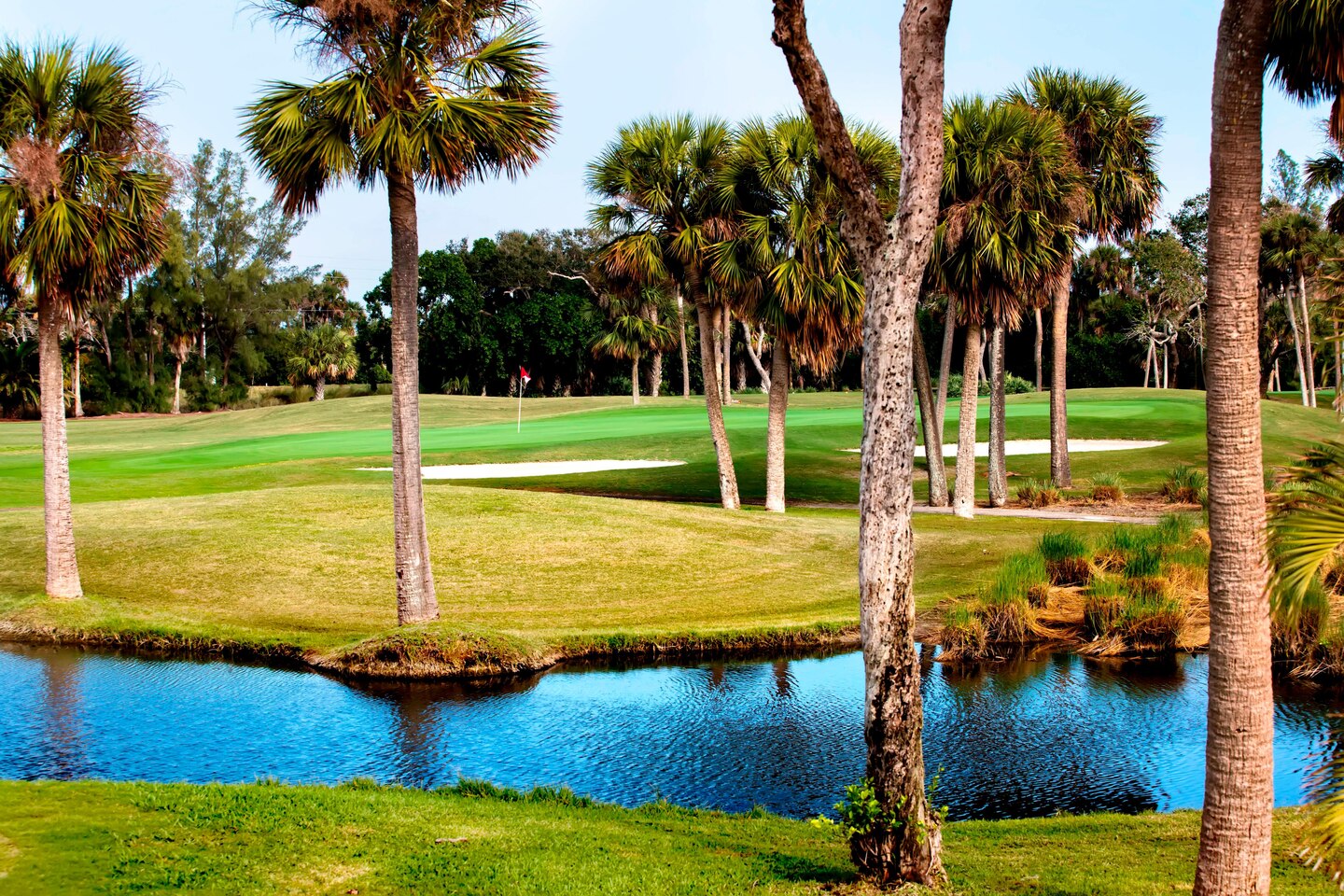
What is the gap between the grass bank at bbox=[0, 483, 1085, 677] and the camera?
54.4 feet

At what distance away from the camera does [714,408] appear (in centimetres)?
2842

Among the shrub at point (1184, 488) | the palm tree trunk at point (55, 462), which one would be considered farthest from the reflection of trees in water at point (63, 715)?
the shrub at point (1184, 488)

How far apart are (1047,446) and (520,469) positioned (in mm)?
20020

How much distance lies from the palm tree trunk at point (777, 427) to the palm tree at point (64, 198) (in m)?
15.1

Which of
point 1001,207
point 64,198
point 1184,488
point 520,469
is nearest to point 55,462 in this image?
point 64,198

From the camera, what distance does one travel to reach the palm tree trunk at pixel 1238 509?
613cm

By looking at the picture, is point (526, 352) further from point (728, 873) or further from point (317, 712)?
point (728, 873)

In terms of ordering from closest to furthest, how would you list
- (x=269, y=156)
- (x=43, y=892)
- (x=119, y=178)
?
(x=43, y=892) < (x=269, y=156) < (x=119, y=178)

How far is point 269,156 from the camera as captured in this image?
15.2 metres

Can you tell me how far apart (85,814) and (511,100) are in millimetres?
11142

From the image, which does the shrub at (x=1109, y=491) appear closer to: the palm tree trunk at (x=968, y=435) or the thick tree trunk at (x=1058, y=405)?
the thick tree trunk at (x=1058, y=405)

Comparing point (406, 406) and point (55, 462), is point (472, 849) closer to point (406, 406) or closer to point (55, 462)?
point (406, 406)

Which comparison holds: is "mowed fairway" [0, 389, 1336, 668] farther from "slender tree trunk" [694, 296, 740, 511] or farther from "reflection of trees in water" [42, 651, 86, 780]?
"slender tree trunk" [694, 296, 740, 511]

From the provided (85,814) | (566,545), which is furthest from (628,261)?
(85,814)
